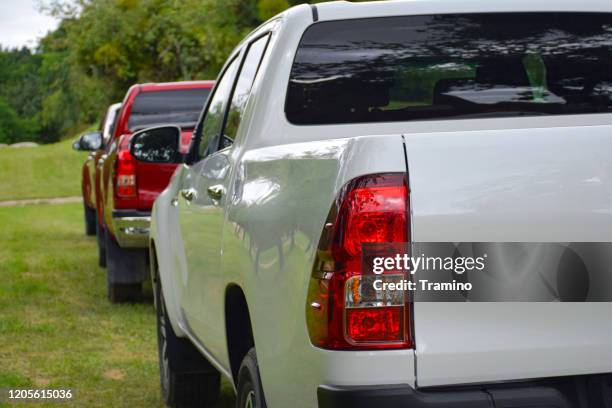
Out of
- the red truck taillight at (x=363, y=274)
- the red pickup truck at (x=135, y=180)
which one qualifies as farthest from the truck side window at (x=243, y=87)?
the red pickup truck at (x=135, y=180)

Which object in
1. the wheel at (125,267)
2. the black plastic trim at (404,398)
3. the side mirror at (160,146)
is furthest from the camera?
the wheel at (125,267)

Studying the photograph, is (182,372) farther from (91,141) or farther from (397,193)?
(91,141)

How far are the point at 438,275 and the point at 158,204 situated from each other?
3.64 meters

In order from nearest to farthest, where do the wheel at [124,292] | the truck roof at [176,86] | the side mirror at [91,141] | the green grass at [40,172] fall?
1. the wheel at [124,292]
2. the truck roof at [176,86]
3. the side mirror at [91,141]
4. the green grass at [40,172]

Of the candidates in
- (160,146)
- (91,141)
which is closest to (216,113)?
(160,146)

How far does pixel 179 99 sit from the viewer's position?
37.7 feet

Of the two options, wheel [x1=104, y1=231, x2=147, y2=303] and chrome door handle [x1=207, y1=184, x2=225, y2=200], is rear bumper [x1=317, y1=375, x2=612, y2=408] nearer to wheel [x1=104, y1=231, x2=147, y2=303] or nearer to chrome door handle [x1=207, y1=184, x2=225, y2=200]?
chrome door handle [x1=207, y1=184, x2=225, y2=200]

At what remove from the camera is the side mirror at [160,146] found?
638 centimetres

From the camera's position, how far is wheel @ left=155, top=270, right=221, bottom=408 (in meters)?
6.20

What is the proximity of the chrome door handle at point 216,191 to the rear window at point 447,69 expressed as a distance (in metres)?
0.49

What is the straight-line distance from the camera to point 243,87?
523 centimetres

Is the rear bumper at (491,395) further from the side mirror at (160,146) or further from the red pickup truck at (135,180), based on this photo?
the red pickup truck at (135,180)

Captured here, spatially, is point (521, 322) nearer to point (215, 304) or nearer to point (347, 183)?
point (347, 183)

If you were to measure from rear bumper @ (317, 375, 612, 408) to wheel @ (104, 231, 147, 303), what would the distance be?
7.71 meters
